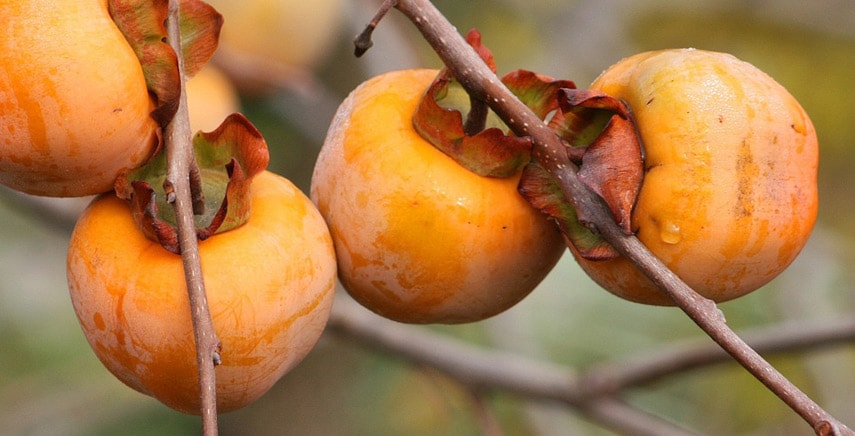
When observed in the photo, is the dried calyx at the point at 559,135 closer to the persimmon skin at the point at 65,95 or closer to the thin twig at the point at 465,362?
the persimmon skin at the point at 65,95

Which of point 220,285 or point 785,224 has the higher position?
point 785,224

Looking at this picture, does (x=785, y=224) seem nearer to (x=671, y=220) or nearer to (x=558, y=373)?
(x=671, y=220)

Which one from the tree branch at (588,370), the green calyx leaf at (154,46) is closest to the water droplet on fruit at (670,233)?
the green calyx leaf at (154,46)

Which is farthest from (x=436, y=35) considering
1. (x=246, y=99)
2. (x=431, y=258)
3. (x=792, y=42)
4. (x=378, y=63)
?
(x=792, y=42)

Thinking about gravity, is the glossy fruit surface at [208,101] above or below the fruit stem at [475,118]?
below

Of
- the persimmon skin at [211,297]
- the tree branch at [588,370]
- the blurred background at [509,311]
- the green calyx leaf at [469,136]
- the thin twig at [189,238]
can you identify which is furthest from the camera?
the blurred background at [509,311]

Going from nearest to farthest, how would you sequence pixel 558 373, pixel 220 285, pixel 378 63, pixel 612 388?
1. pixel 220 285
2. pixel 612 388
3. pixel 558 373
4. pixel 378 63

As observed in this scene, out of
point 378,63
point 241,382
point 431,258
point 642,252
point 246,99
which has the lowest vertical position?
point 246,99
